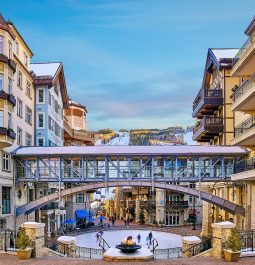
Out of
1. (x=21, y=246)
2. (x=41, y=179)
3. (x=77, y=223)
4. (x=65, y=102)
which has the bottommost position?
(x=77, y=223)

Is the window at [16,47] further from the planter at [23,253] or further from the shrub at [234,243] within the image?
the shrub at [234,243]

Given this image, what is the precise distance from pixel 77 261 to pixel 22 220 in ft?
64.5

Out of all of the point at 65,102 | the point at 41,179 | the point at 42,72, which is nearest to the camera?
the point at 41,179

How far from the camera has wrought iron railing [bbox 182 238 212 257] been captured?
31400mm

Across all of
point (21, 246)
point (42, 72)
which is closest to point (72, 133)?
point (42, 72)

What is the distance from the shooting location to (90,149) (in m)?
42.6

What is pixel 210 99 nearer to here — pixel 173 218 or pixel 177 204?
pixel 177 204

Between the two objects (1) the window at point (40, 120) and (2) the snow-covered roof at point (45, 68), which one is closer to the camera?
(1) the window at point (40, 120)

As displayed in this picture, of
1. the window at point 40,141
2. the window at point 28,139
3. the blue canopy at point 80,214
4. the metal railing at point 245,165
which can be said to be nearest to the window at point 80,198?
the blue canopy at point 80,214

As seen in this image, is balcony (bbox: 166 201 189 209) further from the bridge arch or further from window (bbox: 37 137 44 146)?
the bridge arch

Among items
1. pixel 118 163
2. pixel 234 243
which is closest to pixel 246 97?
pixel 234 243

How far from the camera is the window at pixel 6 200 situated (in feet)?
128

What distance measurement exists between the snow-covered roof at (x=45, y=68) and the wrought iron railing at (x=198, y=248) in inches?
1040

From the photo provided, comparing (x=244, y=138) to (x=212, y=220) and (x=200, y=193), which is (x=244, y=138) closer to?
(x=200, y=193)
